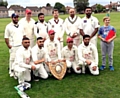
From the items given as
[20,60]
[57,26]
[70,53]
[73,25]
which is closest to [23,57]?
[20,60]

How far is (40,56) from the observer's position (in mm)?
7137

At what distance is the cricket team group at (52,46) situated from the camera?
267 inches

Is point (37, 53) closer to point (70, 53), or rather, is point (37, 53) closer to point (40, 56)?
point (40, 56)

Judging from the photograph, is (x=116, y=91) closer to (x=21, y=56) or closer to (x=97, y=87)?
(x=97, y=87)

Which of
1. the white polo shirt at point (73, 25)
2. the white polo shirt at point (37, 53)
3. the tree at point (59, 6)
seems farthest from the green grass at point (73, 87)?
the tree at point (59, 6)

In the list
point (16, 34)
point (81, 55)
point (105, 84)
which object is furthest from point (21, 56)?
point (105, 84)

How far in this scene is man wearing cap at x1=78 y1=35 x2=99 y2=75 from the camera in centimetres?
728

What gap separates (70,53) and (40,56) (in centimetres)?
104

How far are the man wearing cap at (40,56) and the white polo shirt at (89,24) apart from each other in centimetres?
169

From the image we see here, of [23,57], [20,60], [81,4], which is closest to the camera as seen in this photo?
[20,60]

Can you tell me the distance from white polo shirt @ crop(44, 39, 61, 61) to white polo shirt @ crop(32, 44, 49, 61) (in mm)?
→ 269

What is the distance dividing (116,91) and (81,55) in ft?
6.06

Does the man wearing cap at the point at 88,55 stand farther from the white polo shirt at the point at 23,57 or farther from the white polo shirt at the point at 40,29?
the white polo shirt at the point at 23,57

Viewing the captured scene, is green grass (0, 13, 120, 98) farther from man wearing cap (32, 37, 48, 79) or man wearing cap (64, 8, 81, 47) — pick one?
man wearing cap (64, 8, 81, 47)
